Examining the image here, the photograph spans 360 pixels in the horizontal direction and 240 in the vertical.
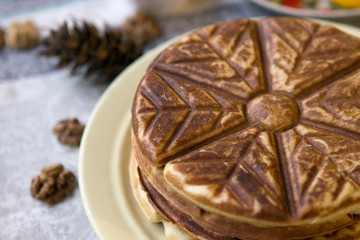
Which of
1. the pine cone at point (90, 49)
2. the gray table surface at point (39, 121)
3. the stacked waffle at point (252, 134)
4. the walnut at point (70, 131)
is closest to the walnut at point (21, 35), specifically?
the gray table surface at point (39, 121)

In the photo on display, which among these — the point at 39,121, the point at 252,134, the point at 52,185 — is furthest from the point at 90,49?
the point at 252,134

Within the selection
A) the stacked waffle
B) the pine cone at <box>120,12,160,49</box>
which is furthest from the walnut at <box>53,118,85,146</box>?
the pine cone at <box>120,12,160,49</box>

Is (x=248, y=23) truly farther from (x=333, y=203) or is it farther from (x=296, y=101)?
(x=333, y=203)

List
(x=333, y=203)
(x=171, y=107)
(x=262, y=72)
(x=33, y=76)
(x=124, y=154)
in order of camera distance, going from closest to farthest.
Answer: (x=333, y=203), (x=171, y=107), (x=262, y=72), (x=124, y=154), (x=33, y=76)

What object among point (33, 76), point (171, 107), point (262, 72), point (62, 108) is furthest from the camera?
point (33, 76)

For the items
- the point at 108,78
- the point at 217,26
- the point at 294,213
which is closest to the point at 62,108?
the point at 108,78

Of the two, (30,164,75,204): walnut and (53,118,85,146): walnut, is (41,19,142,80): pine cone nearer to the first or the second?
(53,118,85,146): walnut

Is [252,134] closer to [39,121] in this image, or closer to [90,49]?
[90,49]

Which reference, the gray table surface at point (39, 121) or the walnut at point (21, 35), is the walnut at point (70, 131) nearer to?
the gray table surface at point (39, 121)
